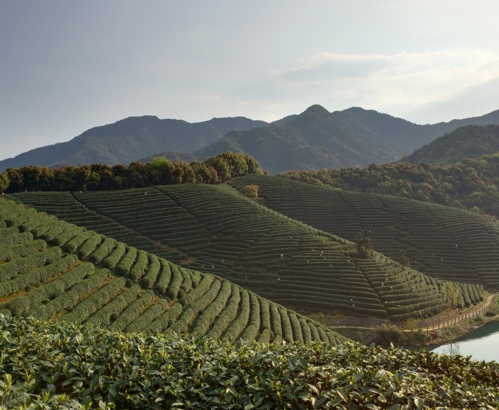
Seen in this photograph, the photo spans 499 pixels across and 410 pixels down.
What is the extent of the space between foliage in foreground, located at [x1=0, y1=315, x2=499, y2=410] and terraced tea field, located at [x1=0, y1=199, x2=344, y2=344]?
28.1 feet

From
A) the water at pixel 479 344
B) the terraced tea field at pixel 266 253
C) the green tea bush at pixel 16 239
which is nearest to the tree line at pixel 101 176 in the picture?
the terraced tea field at pixel 266 253

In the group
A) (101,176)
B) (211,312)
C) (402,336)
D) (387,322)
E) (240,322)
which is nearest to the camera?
(211,312)

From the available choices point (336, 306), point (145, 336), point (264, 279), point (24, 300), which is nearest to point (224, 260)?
point (264, 279)

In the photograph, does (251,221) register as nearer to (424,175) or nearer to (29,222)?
(29,222)

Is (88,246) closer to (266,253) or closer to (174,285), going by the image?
(174,285)

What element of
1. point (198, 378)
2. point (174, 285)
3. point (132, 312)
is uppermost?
point (198, 378)

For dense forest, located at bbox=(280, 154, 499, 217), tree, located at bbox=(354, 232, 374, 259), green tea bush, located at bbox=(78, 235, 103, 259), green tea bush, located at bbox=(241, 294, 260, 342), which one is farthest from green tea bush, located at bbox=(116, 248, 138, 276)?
dense forest, located at bbox=(280, 154, 499, 217)

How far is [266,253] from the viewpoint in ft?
166

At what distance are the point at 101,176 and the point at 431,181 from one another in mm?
96026

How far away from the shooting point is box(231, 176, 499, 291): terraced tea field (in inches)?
2346

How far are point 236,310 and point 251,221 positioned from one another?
103 feet

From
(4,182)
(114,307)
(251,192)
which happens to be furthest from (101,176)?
(114,307)

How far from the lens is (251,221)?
59.2 m

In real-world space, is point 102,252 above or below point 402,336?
above
